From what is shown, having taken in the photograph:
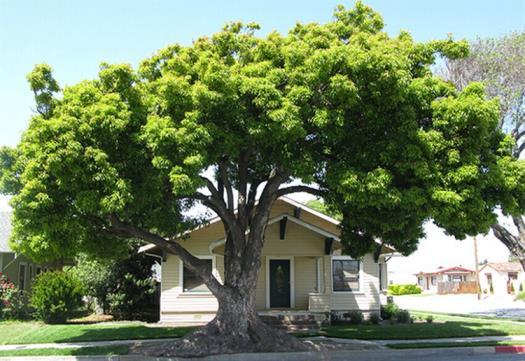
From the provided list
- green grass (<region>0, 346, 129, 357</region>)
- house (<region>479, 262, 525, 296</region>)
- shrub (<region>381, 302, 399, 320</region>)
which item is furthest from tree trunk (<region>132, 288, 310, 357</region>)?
house (<region>479, 262, 525, 296</region>)

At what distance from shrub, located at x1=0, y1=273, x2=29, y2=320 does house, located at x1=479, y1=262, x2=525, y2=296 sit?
197 feet

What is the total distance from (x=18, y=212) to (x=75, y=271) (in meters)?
12.9

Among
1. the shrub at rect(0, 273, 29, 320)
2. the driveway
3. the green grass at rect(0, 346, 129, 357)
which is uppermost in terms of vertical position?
the shrub at rect(0, 273, 29, 320)

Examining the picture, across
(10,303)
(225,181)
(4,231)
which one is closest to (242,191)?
(225,181)

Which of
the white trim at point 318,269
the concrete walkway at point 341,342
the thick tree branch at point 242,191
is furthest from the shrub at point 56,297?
the white trim at point 318,269

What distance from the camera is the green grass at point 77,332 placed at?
1775 centimetres

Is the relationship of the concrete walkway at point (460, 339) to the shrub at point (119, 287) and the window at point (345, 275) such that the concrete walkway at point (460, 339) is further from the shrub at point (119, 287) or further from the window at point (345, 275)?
the shrub at point (119, 287)

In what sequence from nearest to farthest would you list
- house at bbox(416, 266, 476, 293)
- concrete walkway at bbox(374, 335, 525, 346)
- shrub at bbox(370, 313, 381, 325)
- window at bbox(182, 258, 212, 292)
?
concrete walkway at bbox(374, 335, 525, 346) → shrub at bbox(370, 313, 381, 325) → window at bbox(182, 258, 212, 292) → house at bbox(416, 266, 476, 293)

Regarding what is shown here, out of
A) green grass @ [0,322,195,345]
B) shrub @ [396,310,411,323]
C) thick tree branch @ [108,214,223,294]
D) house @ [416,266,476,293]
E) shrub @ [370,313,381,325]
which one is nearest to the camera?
thick tree branch @ [108,214,223,294]

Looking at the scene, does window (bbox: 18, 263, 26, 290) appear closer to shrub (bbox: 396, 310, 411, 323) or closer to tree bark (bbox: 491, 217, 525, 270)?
shrub (bbox: 396, 310, 411, 323)

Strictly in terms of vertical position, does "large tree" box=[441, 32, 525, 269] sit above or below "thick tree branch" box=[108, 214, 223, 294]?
above

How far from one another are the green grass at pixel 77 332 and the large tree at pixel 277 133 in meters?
3.97

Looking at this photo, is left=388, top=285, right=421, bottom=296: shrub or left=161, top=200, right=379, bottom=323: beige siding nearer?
left=161, top=200, right=379, bottom=323: beige siding

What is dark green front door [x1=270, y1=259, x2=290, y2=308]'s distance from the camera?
24219mm
